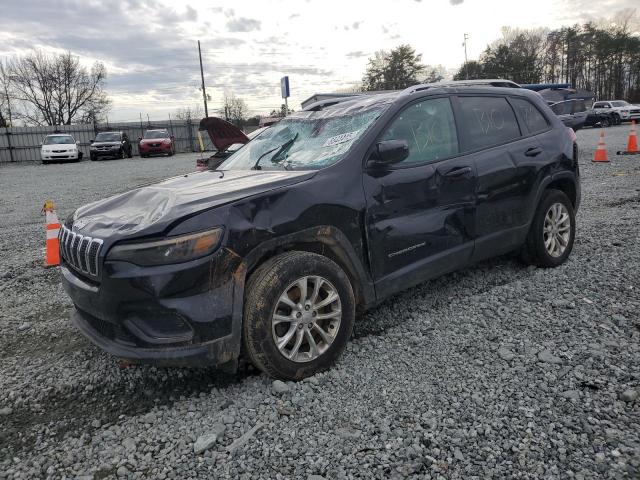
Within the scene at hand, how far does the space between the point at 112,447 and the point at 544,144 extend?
411 centimetres

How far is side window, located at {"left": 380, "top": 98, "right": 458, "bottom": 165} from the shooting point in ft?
11.5

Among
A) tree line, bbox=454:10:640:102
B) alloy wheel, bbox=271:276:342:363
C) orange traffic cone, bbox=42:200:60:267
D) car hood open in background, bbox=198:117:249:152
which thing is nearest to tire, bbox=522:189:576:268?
alloy wheel, bbox=271:276:342:363

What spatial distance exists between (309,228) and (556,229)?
281 centimetres

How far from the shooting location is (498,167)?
13.1ft

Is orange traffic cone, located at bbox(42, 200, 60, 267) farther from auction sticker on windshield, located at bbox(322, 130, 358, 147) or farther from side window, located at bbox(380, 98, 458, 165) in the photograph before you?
side window, located at bbox(380, 98, 458, 165)

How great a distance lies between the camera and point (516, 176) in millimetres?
4117

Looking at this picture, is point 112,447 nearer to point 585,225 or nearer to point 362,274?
point 362,274

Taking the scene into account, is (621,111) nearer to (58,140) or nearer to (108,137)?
(108,137)

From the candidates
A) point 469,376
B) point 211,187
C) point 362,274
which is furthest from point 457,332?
point 211,187

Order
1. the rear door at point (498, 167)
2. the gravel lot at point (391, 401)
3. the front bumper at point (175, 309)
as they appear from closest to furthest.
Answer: the gravel lot at point (391, 401)
the front bumper at point (175, 309)
the rear door at point (498, 167)

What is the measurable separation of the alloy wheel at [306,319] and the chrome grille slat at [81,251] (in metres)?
1.02

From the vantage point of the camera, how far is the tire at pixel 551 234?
438cm

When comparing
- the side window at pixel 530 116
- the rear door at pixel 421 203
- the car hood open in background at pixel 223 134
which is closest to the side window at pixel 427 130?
the rear door at pixel 421 203

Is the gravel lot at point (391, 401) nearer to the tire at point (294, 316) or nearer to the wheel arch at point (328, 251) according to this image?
the tire at point (294, 316)
